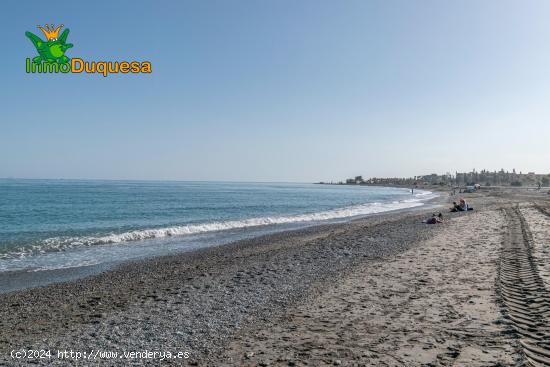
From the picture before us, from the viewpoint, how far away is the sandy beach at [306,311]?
215 inches

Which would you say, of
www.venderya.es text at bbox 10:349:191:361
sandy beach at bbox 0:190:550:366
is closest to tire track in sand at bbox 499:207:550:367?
sandy beach at bbox 0:190:550:366

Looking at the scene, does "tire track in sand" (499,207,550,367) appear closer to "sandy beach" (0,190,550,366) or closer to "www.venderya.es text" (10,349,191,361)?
"sandy beach" (0,190,550,366)

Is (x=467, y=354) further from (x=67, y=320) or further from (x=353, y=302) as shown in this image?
(x=67, y=320)

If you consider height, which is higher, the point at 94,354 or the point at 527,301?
the point at 527,301

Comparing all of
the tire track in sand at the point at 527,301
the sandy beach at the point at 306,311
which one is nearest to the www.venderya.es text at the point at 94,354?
the sandy beach at the point at 306,311

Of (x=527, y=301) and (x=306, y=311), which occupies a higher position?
(x=527, y=301)

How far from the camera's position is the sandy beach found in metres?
5.45

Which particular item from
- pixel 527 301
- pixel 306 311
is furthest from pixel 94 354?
pixel 527 301

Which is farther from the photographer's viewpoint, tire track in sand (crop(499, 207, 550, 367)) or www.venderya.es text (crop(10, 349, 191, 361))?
www.venderya.es text (crop(10, 349, 191, 361))

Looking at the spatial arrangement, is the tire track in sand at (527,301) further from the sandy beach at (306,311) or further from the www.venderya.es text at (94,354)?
the www.venderya.es text at (94,354)

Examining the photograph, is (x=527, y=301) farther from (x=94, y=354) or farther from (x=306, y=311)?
(x=94, y=354)

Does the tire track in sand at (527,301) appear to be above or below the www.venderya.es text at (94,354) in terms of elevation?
above

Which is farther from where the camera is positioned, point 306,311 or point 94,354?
point 306,311

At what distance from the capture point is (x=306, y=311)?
7457mm
